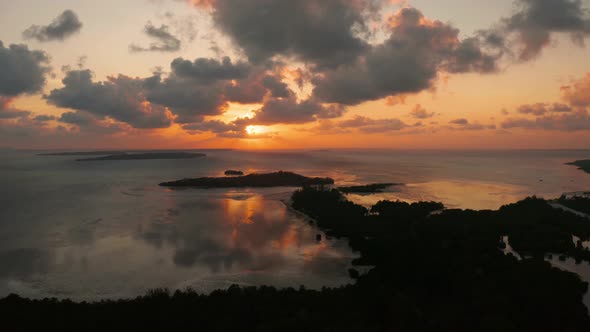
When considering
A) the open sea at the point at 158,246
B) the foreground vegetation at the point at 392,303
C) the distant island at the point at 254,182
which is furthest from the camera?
the distant island at the point at 254,182

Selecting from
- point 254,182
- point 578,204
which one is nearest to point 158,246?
point 254,182

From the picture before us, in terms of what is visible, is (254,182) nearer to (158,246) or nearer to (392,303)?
(158,246)

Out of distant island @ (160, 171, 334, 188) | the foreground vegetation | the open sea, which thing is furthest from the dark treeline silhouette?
distant island @ (160, 171, 334, 188)

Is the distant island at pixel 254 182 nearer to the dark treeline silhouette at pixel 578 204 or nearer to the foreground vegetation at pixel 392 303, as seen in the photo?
the dark treeline silhouette at pixel 578 204

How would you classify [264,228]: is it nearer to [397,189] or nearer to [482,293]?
[482,293]

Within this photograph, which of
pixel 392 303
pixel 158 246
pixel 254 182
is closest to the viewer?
pixel 392 303

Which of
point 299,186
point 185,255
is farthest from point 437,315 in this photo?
point 299,186

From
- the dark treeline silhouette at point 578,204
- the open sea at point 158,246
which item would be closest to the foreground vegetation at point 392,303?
the open sea at point 158,246

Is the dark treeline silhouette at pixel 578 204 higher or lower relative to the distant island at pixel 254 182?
lower

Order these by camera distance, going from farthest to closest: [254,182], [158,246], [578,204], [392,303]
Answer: [254,182] → [578,204] → [158,246] → [392,303]

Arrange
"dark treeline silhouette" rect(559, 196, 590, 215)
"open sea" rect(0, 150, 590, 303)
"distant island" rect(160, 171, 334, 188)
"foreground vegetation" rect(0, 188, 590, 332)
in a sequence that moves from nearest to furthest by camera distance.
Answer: "foreground vegetation" rect(0, 188, 590, 332) → "open sea" rect(0, 150, 590, 303) → "dark treeline silhouette" rect(559, 196, 590, 215) → "distant island" rect(160, 171, 334, 188)

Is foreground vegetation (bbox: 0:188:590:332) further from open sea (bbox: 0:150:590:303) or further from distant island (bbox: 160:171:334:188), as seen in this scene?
distant island (bbox: 160:171:334:188)
